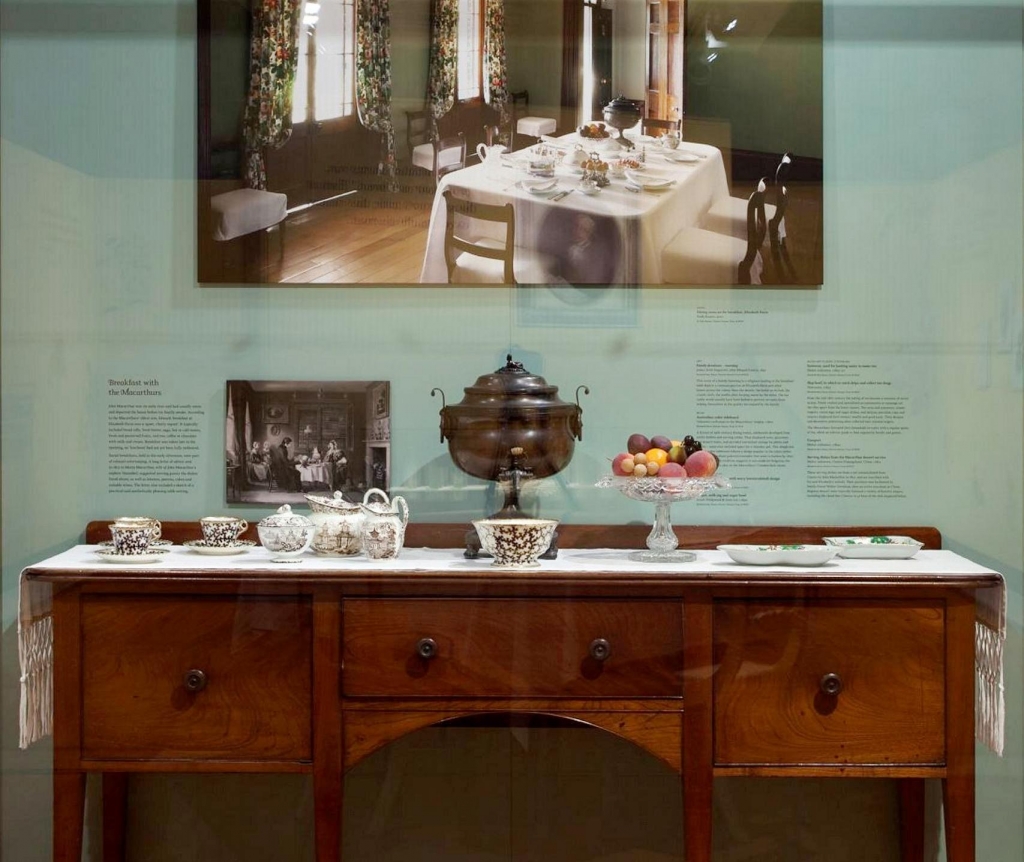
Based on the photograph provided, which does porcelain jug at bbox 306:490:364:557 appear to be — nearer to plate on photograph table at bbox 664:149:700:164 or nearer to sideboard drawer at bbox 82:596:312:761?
sideboard drawer at bbox 82:596:312:761

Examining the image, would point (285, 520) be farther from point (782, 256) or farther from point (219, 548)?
point (782, 256)

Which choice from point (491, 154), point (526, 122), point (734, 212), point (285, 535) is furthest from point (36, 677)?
point (734, 212)

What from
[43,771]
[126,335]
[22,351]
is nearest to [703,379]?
[126,335]

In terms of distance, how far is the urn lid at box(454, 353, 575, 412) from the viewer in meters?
2.34

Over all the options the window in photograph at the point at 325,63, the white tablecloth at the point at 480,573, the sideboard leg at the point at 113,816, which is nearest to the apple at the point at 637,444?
the white tablecloth at the point at 480,573

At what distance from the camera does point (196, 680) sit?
2105mm

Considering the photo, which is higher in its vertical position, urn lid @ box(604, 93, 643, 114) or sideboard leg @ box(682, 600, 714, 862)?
urn lid @ box(604, 93, 643, 114)

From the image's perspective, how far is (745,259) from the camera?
249 centimetres

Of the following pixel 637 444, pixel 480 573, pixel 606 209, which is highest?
pixel 606 209

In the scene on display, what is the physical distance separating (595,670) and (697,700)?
0.20 m

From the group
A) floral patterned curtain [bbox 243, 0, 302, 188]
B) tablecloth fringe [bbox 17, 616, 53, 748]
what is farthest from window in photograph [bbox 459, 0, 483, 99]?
tablecloth fringe [bbox 17, 616, 53, 748]

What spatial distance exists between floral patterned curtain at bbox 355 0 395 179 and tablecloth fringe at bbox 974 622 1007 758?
1.62 m

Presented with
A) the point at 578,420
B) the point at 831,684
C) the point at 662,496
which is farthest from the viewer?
the point at 578,420

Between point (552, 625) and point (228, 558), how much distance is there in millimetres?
687
